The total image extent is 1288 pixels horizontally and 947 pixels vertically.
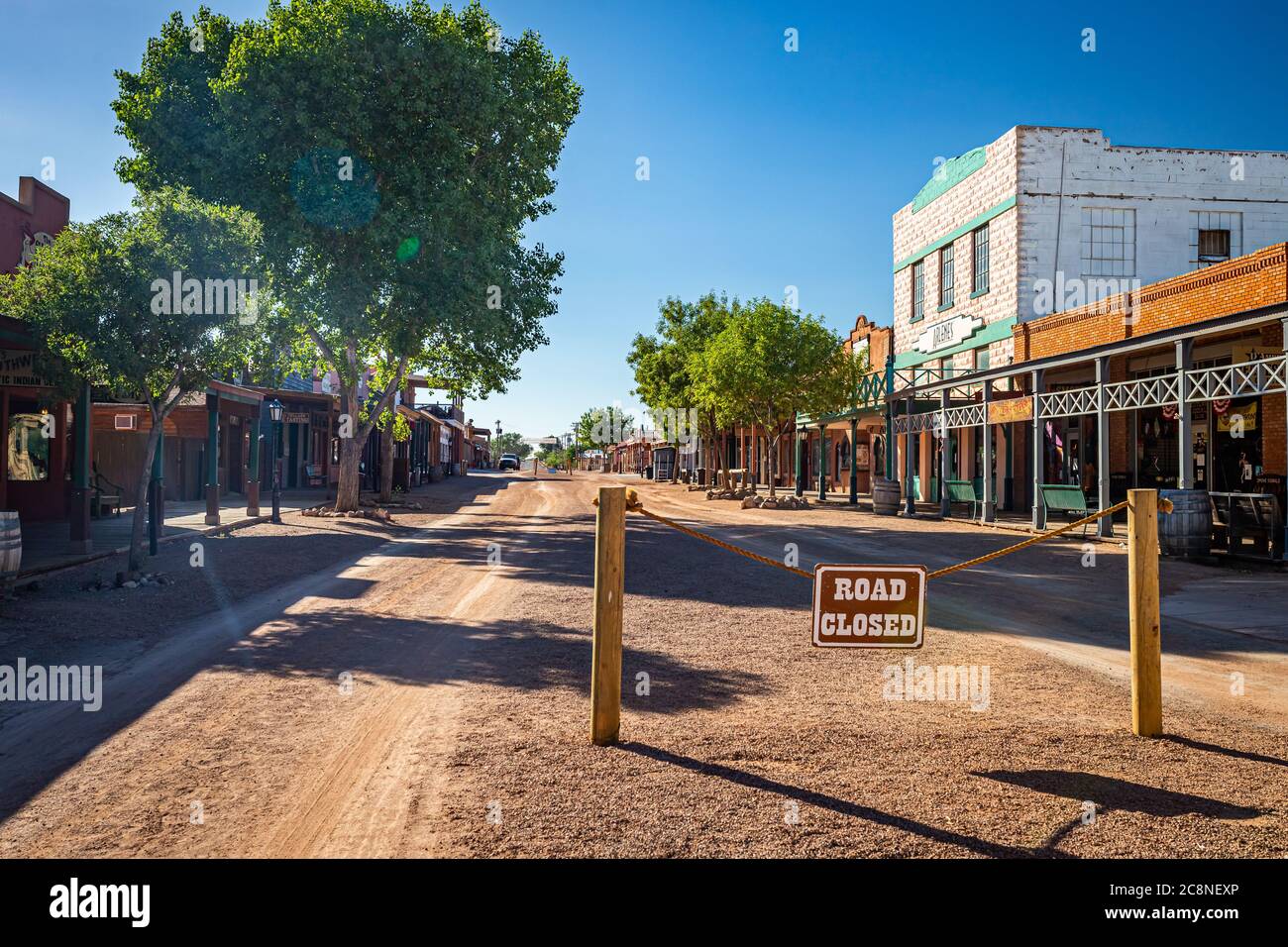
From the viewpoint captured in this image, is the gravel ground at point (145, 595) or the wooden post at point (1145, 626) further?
the gravel ground at point (145, 595)

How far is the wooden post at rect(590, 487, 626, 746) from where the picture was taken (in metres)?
4.82

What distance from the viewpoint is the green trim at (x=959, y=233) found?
2647 cm

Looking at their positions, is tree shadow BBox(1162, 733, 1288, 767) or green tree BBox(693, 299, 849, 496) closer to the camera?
tree shadow BBox(1162, 733, 1288, 767)

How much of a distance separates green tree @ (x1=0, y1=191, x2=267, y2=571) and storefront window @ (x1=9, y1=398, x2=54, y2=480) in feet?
27.6

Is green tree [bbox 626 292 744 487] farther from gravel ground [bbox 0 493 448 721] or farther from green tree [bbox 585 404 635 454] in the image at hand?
green tree [bbox 585 404 635 454]

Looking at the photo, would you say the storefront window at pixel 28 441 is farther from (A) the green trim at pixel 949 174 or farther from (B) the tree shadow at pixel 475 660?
(A) the green trim at pixel 949 174

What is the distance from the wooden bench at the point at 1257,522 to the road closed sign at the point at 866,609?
12.0 m

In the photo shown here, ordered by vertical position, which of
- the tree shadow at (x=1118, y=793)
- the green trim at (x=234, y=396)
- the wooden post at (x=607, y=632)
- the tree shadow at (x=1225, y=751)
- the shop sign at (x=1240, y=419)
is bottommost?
the tree shadow at (x=1225, y=751)

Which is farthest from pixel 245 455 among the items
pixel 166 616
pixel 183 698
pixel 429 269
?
pixel 183 698

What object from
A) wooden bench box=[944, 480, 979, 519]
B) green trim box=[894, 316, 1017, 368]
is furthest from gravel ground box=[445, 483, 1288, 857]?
green trim box=[894, 316, 1017, 368]

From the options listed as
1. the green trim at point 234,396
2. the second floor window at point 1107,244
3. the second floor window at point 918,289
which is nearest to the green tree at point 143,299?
the green trim at point 234,396

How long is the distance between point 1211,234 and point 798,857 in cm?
2993

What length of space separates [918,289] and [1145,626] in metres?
30.3

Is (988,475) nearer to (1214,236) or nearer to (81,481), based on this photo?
(1214,236)
